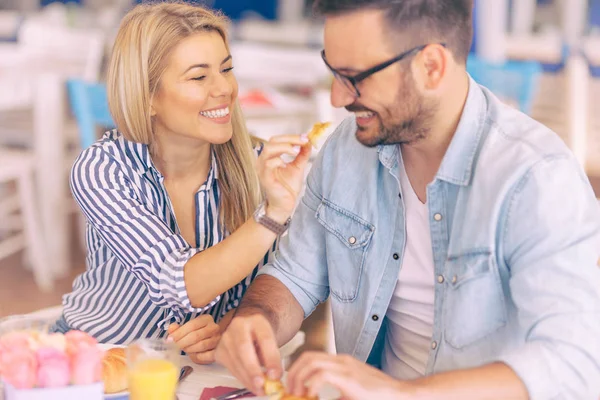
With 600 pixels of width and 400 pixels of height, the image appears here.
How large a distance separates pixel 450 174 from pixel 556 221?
0.22 metres

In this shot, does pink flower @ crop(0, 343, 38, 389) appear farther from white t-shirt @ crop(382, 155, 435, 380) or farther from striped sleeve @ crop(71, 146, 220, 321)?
white t-shirt @ crop(382, 155, 435, 380)

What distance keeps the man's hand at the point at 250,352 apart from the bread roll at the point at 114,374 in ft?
0.55

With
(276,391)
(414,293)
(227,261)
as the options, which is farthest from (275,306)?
(276,391)

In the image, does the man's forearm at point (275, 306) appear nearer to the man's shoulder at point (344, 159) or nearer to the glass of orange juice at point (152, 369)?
the man's shoulder at point (344, 159)

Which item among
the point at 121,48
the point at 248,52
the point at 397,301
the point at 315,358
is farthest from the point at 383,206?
the point at 248,52

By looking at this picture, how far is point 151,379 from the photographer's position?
117cm

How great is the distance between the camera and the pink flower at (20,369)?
1.10 meters

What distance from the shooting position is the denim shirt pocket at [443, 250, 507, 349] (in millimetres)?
1376

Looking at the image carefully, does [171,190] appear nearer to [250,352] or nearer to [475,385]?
[250,352]

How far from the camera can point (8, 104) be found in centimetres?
355

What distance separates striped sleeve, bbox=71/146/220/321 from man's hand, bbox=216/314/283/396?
0.26 meters

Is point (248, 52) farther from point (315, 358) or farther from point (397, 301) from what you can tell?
point (315, 358)

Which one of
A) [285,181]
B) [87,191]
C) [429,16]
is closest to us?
[429,16]

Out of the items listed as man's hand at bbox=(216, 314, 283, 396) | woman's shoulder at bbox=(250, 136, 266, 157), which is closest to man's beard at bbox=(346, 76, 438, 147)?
man's hand at bbox=(216, 314, 283, 396)
